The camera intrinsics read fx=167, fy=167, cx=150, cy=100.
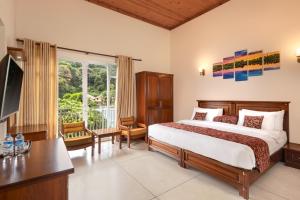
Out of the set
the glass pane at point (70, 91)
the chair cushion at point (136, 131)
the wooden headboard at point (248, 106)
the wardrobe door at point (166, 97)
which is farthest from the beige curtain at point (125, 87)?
the wooden headboard at point (248, 106)

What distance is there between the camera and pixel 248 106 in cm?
399

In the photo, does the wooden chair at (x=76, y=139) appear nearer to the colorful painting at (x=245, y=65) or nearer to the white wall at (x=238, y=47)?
the white wall at (x=238, y=47)

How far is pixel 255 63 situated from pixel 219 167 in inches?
106

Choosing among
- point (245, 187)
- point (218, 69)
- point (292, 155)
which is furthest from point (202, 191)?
point (218, 69)

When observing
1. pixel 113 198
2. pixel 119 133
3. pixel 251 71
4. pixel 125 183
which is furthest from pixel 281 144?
pixel 119 133

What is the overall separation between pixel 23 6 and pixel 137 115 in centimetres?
378

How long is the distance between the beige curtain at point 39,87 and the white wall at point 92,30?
365 millimetres

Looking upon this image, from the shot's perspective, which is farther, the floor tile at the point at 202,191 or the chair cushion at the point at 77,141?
the chair cushion at the point at 77,141

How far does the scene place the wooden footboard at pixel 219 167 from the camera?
2205mm

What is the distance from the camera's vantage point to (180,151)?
3.15 meters

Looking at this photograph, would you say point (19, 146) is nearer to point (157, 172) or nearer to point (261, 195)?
point (157, 172)

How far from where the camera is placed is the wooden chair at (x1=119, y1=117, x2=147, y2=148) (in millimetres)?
4282

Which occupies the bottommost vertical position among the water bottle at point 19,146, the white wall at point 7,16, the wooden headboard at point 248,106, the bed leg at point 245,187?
the bed leg at point 245,187

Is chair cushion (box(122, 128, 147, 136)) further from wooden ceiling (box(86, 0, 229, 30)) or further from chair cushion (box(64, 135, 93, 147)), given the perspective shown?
wooden ceiling (box(86, 0, 229, 30))
